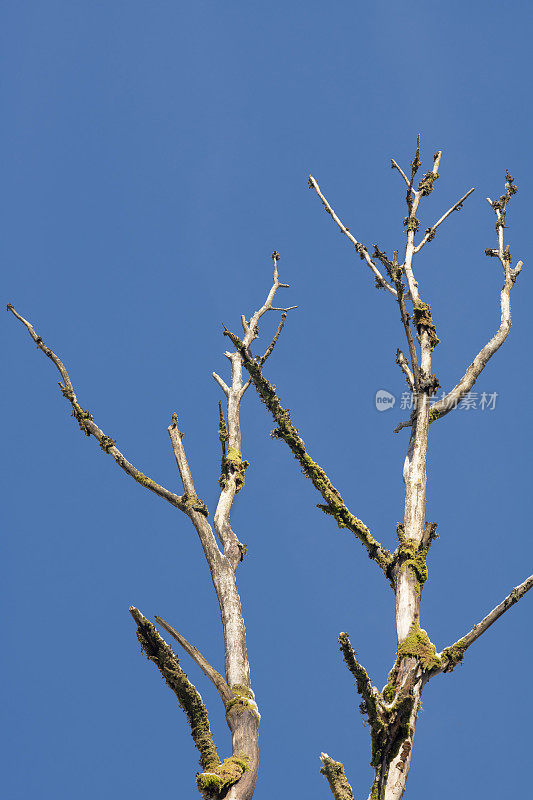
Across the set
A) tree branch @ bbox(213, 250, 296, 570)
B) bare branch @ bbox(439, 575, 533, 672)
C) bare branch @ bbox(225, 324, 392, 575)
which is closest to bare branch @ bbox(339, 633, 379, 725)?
bare branch @ bbox(439, 575, 533, 672)

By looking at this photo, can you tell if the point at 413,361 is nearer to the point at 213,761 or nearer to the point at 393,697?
the point at 393,697

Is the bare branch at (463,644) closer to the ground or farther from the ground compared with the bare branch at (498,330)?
closer to the ground

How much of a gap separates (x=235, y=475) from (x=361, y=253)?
3.51 m

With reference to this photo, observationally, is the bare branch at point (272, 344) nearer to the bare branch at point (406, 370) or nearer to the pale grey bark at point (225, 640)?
the pale grey bark at point (225, 640)

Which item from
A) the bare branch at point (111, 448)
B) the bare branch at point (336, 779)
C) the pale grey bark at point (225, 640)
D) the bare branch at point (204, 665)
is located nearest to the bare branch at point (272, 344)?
the pale grey bark at point (225, 640)

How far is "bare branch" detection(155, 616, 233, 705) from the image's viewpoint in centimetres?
730

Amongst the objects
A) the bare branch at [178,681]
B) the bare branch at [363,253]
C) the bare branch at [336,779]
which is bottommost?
the bare branch at [336,779]

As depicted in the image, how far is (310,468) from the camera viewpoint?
9297 mm

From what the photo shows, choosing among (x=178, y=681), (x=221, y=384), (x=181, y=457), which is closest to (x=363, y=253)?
(x=221, y=384)

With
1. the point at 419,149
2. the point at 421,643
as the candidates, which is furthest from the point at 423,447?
the point at 419,149

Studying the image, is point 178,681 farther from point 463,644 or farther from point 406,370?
point 406,370

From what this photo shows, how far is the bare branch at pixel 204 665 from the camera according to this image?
287 inches

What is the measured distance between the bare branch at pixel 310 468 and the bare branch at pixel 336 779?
235cm

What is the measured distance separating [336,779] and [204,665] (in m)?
1.87
